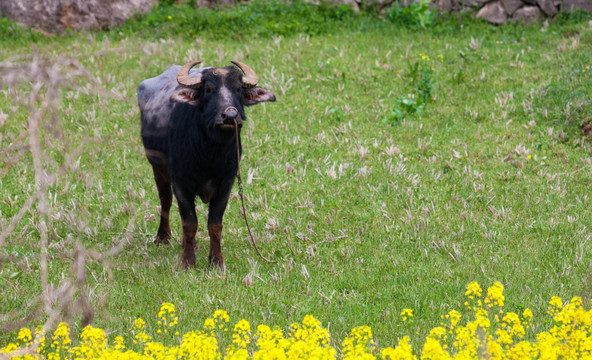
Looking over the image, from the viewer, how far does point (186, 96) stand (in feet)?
23.4

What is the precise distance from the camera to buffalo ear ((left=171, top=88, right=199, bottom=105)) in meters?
7.11

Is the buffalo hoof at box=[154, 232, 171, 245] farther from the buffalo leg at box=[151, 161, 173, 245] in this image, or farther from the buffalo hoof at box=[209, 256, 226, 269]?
the buffalo hoof at box=[209, 256, 226, 269]

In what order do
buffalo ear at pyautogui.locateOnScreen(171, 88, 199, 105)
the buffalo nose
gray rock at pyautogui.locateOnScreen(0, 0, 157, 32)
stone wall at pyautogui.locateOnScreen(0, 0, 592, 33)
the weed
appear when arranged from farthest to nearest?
gray rock at pyautogui.locateOnScreen(0, 0, 157, 32) → stone wall at pyautogui.locateOnScreen(0, 0, 592, 33) → the weed → buffalo ear at pyautogui.locateOnScreen(171, 88, 199, 105) → the buffalo nose

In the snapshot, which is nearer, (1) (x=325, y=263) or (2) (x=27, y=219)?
(1) (x=325, y=263)

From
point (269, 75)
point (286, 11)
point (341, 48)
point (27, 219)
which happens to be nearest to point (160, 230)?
point (27, 219)

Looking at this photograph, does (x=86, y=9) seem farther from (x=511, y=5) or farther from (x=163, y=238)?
(x=163, y=238)

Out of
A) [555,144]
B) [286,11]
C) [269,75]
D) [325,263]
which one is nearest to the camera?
[325,263]

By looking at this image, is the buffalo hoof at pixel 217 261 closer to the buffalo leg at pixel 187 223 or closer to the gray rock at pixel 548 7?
the buffalo leg at pixel 187 223

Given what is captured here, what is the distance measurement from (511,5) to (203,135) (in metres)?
9.79

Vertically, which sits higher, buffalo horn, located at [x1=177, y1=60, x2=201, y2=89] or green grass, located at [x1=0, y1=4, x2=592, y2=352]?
buffalo horn, located at [x1=177, y1=60, x2=201, y2=89]

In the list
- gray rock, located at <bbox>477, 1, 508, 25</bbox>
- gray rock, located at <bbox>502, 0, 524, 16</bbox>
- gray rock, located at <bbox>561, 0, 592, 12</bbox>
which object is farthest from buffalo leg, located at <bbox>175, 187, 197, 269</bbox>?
gray rock, located at <bbox>561, 0, 592, 12</bbox>

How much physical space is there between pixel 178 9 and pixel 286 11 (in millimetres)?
2312

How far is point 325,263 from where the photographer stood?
7.52 metres

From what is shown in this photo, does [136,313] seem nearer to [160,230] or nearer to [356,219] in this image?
[160,230]
